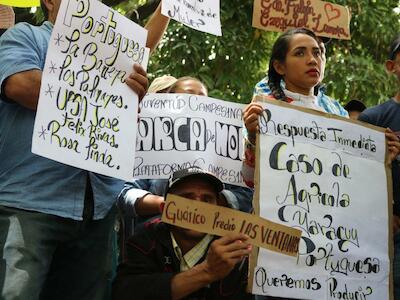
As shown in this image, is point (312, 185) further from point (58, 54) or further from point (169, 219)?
point (58, 54)

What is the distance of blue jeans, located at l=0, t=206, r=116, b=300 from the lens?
2494 millimetres

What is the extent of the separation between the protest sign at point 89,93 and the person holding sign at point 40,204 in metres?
0.05

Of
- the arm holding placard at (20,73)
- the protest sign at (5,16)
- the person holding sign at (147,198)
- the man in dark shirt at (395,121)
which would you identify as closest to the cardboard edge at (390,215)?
the man in dark shirt at (395,121)

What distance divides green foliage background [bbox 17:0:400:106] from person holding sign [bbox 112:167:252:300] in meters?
3.92

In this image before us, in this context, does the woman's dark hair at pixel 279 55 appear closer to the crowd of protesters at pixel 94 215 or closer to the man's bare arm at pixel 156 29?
the crowd of protesters at pixel 94 215

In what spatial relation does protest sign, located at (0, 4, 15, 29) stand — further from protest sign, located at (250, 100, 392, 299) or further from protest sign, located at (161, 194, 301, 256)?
protest sign, located at (161, 194, 301, 256)

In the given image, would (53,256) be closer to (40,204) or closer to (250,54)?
(40,204)

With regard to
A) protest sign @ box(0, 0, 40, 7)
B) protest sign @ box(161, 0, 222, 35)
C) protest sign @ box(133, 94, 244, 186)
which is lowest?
protest sign @ box(133, 94, 244, 186)

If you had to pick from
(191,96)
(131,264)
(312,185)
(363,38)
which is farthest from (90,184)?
(363,38)

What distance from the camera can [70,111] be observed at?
261 cm

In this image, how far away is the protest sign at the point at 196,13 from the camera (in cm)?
343

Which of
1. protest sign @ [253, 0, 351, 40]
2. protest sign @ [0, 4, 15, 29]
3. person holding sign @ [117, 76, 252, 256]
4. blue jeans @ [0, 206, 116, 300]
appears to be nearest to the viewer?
blue jeans @ [0, 206, 116, 300]

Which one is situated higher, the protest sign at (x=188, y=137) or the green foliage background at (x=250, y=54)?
the green foliage background at (x=250, y=54)

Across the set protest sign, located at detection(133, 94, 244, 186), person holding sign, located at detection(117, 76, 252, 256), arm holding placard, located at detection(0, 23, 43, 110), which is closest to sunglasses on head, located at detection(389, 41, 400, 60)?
protest sign, located at detection(133, 94, 244, 186)
